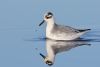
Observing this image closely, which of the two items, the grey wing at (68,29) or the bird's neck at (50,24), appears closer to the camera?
the grey wing at (68,29)

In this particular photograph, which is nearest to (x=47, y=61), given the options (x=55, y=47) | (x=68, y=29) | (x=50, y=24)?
(x=55, y=47)

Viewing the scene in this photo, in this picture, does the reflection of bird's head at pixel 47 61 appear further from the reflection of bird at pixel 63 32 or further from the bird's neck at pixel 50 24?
the bird's neck at pixel 50 24

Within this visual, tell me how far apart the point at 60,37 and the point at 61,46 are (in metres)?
1.18

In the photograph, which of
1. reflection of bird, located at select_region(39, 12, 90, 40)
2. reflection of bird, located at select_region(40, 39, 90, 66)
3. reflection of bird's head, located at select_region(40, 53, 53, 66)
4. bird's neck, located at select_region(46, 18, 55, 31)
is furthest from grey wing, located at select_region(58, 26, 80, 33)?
reflection of bird's head, located at select_region(40, 53, 53, 66)

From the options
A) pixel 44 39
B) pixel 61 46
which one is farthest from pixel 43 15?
pixel 61 46

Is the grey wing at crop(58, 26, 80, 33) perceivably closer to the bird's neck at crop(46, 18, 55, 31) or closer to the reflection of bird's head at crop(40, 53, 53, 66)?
the bird's neck at crop(46, 18, 55, 31)

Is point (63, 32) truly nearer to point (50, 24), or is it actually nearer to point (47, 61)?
point (50, 24)

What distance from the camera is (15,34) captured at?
18562 millimetres

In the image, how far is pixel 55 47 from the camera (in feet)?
55.7

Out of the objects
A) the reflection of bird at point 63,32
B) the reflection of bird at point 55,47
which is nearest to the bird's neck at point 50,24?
the reflection of bird at point 63,32

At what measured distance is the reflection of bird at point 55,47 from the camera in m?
15.7

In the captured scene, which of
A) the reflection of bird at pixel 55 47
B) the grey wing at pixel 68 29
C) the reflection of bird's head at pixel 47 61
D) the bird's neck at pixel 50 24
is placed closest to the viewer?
the reflection of bird's head at pixel 47 61

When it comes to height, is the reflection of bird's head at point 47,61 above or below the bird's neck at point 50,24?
above

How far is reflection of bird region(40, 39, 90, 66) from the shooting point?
1566cm
